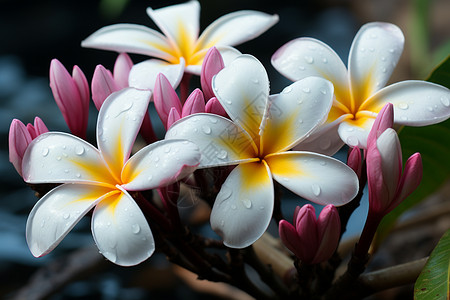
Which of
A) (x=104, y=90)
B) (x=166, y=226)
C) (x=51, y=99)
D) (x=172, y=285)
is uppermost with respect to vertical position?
(x=104, y=90)

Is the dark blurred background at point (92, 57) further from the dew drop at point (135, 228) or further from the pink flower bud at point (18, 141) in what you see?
the dew drop at point (135, 228)

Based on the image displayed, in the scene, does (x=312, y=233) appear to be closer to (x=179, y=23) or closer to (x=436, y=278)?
(x=436, y=278)

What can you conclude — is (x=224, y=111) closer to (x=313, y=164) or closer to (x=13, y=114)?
(x=313, y=164)

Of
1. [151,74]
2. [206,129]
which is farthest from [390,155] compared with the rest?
[151,74]

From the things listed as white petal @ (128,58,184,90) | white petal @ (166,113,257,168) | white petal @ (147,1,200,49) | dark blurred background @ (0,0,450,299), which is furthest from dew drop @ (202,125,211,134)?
dark blurred background @ (0,0,450,299)

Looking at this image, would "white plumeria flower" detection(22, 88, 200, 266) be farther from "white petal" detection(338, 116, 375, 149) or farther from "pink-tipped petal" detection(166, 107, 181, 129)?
"white petal" detection(338, 116, 375, 149)

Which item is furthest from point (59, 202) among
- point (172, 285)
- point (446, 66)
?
point (172, 285)

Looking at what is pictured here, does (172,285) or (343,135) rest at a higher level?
(343,135)
